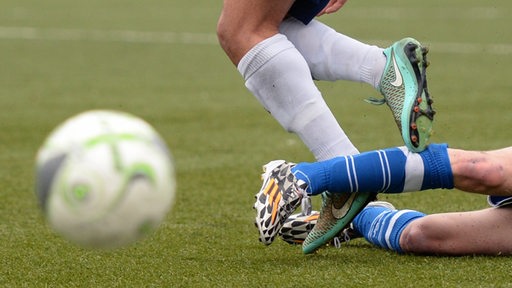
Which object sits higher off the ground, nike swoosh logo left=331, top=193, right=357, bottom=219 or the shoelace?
nike swoosh logo left=331, top=193, right=357, bottom=219

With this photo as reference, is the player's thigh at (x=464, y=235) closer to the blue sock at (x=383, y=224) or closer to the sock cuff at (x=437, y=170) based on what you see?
the blue sock at (x=383, y=224)

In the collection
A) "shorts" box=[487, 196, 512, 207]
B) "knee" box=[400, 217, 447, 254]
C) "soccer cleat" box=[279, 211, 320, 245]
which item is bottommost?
"soccer cleat" box=[279, 211, 320, 245]

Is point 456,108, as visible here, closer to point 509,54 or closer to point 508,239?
Answer: point 509,54

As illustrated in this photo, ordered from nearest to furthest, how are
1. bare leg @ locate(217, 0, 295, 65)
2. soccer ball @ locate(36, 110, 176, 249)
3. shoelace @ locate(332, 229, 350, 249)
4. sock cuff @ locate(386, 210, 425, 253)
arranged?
1. soccer ball @ locate(36, 110, 176, 249)
2. bare leg @ locate(217, 0, 295, 65)
3. sock cuff @ locate(386, 210, 425, 253)
4. shoelace @ locate(332, 229, 350, 249)

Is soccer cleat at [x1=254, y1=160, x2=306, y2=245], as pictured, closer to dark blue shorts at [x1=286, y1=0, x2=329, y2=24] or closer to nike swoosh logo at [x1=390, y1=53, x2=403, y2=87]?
nike swoosh logo at [x1=390, y1=53, x2=403, y2=87]

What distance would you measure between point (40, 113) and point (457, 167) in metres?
5.24

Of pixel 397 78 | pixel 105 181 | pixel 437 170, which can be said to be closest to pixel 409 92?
pixel 397 78

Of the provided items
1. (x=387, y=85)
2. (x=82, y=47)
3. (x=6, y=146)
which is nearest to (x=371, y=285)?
(x=387, y=85)

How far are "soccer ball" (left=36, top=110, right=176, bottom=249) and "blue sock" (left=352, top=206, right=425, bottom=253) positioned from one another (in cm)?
124

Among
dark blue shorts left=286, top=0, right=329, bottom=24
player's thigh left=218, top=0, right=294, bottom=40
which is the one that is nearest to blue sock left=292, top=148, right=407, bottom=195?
player's thigh left=218, top=0, right=294, bottom=40

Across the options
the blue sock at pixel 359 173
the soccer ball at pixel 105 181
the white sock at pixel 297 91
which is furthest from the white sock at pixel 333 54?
the soccer ball at pixel 105 181

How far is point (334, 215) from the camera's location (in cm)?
407

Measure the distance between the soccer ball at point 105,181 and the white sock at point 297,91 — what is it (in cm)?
97

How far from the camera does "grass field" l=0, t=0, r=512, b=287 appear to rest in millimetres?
3914
